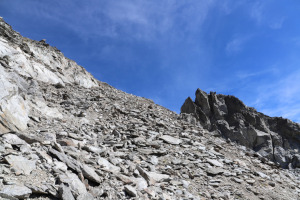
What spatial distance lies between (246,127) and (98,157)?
5769cm

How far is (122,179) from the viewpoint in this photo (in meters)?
7.55

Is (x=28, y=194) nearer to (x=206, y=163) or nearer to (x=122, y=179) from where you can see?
(x=122, y=179)

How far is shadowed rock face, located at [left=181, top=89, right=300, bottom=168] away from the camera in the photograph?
2167 inches

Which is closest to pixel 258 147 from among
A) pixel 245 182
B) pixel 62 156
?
pixel 245 182

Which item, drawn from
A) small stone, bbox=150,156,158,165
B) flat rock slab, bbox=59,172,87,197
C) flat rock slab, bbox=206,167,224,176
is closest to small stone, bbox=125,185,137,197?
flat rock slab, bbox=59,172,87,197

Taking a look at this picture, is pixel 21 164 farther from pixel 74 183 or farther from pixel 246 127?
pixel 246 127

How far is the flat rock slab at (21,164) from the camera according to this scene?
18.7ft

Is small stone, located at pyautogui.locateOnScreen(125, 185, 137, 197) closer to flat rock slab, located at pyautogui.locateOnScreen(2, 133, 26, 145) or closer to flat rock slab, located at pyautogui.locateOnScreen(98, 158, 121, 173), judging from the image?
flat rock slab, located at pyautogui.locateOnScreen(98, 158, 121, 173)

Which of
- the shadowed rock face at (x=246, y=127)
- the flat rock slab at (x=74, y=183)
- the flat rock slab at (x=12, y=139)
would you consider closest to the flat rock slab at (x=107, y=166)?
the flat rock slab at (x=74, y=183)

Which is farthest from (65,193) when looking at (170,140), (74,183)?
(170,140)

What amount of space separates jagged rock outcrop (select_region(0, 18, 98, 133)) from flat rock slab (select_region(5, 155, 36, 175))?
7.67ft

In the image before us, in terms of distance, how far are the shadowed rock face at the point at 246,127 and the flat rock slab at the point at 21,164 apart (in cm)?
4459

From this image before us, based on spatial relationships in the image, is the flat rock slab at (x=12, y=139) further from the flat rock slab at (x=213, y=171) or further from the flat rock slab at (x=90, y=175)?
the flat rock slab at (x=213, y=171)

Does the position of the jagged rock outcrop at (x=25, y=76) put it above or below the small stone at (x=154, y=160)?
above
